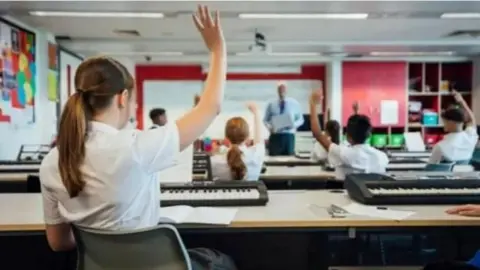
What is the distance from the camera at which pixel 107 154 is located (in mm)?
1441

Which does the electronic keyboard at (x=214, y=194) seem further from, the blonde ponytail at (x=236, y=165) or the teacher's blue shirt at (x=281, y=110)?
the teacher's blue shirt at (x=281, y=110)

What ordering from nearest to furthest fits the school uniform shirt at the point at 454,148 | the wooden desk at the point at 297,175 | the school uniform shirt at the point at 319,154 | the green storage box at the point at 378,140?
the wooden desk at the point at 297,175, the school uniform shirt at the point at 454,148, the school uniform shirt at the point at 319,154, the green storage box at the point at 378,140

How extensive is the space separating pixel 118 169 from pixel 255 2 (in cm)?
389

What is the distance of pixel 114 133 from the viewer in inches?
58.6

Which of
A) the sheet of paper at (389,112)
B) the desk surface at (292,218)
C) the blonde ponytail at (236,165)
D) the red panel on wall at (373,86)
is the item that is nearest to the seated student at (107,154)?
the desk surface at (292,218)

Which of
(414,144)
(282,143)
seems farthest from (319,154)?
(414,144)

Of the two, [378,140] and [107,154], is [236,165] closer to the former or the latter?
[107,154]

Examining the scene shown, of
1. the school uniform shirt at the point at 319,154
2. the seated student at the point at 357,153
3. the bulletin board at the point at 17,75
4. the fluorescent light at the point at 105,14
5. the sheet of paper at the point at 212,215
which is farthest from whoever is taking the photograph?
the bulletin board at the point at 17,75

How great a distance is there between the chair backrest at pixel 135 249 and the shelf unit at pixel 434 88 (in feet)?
30.7

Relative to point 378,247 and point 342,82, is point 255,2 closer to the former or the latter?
point 378,247

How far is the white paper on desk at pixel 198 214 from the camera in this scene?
70.5 inches

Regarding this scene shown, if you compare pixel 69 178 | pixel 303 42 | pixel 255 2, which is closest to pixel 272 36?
pixel 303 42

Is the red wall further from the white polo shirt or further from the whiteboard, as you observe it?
the white polo shirt

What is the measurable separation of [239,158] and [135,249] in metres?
1.94
